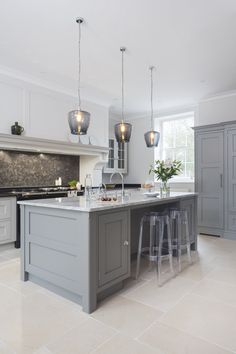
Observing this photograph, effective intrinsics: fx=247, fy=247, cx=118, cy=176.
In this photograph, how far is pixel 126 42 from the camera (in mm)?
3248

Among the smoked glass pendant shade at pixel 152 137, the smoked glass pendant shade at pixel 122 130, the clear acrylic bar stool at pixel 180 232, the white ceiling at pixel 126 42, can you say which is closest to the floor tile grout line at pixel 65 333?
the clear acrylic bar stool at pixel 180 232

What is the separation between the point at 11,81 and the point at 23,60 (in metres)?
0.57

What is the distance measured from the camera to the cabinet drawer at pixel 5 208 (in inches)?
152

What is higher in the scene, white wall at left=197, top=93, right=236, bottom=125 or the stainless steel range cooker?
white wall at left=197, top=93, right=236, bottom=125

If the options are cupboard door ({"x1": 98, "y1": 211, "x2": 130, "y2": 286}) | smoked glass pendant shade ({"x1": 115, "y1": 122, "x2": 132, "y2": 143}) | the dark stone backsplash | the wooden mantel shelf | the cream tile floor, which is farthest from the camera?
the dark stone backsplash

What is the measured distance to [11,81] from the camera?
419cm

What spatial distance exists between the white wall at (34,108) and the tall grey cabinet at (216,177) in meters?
2.73

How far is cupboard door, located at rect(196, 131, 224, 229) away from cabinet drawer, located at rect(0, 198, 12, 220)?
3.58m

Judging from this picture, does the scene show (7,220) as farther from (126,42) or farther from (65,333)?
(126,42)

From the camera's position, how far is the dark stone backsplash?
4.59 metres

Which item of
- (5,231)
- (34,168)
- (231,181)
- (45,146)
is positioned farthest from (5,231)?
(231,181)

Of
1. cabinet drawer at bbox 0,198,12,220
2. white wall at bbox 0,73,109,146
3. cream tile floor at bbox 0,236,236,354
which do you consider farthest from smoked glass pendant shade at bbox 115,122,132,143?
cabinet drawer at bbox 0,198,12,220

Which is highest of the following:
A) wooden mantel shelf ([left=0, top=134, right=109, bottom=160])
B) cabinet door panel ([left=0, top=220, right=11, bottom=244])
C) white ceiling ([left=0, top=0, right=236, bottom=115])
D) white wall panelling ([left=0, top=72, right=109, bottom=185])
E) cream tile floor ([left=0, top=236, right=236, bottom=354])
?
white ceiling ([left=0, top=0, right=236, bottom=115])

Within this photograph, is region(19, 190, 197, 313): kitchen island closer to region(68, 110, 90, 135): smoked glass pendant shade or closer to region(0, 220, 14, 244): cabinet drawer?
region(68, 110, 90, 135): smoked glass pendant shade
